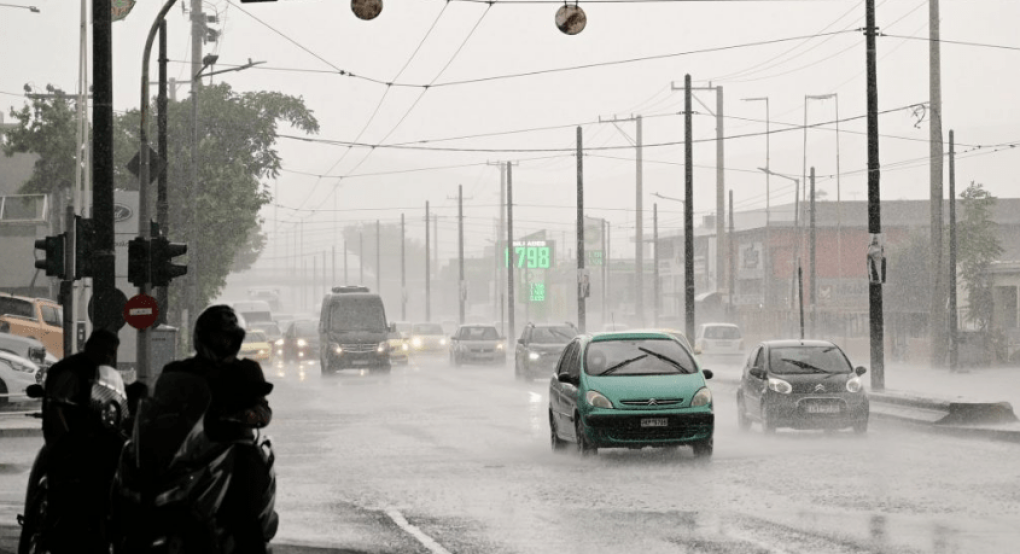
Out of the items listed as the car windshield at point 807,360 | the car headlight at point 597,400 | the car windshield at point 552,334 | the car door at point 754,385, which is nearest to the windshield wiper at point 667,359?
the car headlight at point 597,400

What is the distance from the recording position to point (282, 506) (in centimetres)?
1514

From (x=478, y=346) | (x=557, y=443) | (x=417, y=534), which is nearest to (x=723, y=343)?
(x=478, y=346)

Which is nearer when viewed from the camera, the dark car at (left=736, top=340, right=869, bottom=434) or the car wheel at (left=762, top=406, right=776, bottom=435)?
the dark car at (left=736, top=340, right=869, bottom=434)

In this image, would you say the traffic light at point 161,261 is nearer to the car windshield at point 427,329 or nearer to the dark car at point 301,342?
the dark car at point 301,342

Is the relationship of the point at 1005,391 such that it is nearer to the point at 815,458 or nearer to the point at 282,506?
the point at 815,458

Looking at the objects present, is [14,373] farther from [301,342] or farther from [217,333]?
[301,342]

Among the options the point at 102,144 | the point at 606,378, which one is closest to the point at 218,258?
the point at 606,378

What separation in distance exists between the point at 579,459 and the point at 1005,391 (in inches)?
836

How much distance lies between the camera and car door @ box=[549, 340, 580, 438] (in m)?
20.5

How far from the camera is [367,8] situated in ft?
68.8

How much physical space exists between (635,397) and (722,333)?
3978 centimetres

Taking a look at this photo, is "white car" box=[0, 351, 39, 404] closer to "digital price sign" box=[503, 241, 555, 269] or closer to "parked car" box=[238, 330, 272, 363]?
"parked car" box=[238, 330, 272, 363]

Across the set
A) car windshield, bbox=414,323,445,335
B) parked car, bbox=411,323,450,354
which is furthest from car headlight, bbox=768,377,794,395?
car windshield, bbox=414,323,445,335

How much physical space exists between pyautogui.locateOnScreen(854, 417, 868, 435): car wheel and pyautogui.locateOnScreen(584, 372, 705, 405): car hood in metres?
4.64
